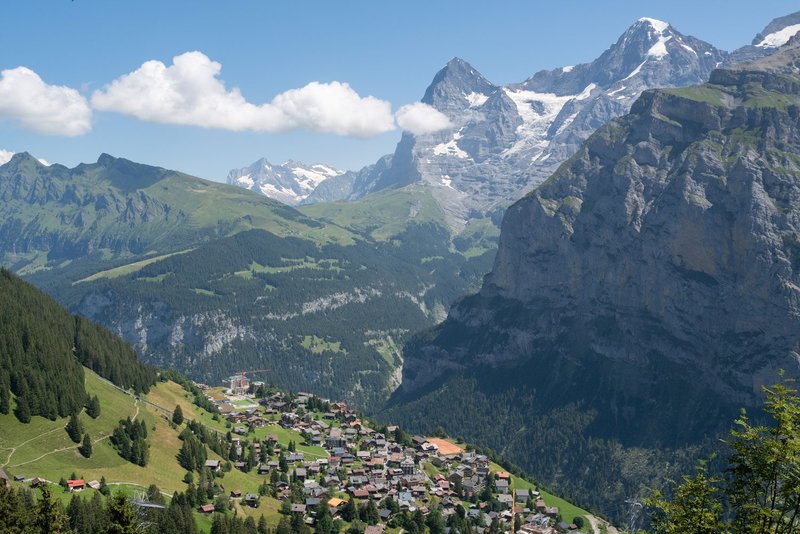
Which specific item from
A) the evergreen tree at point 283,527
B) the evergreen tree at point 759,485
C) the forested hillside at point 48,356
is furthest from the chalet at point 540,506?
the evergreen tree at point 759,485

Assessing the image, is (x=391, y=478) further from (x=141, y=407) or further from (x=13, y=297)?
(x=13, y=297)

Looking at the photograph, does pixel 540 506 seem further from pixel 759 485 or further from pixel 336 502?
pixel 759 485

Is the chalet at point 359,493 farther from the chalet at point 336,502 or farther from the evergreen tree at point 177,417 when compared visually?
the evergreen tree at point 177,417

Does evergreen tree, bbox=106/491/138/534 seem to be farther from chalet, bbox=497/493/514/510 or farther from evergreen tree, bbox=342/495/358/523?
chalet, bbox=497/493/514/510

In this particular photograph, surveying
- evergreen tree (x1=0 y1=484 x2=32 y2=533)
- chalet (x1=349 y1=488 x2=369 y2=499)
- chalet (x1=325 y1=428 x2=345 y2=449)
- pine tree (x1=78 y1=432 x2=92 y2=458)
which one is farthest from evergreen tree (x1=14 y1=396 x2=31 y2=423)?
chalet (x1=325 y1=428 x2=345 y2=449)

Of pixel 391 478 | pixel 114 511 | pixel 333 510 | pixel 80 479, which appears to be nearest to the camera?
pixel 114 511

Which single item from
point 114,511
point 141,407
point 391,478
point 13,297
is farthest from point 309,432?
point 114,511
